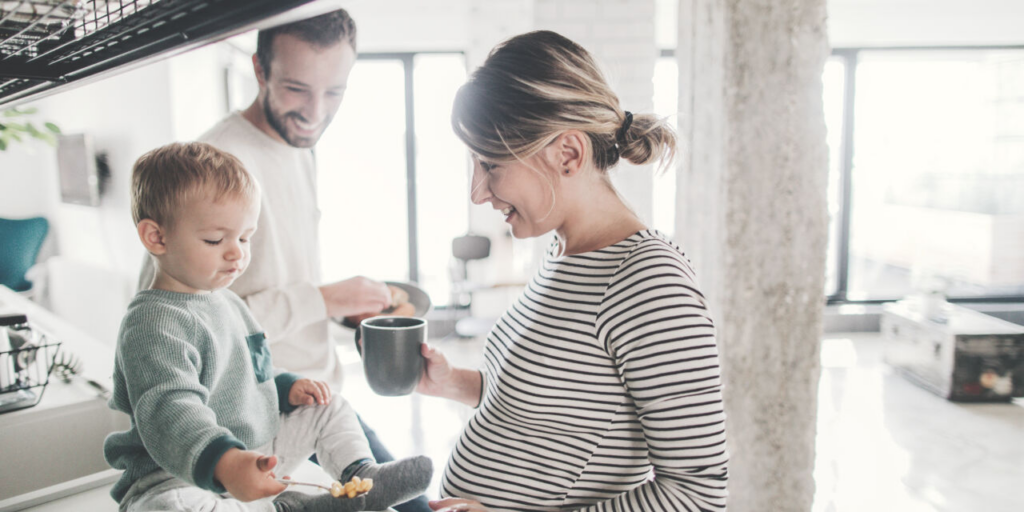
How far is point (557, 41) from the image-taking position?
2.93ft

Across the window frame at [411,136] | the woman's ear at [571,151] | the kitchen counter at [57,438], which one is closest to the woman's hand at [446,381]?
the woman's ear at [571,151]

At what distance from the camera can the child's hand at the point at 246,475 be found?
67 centimetres

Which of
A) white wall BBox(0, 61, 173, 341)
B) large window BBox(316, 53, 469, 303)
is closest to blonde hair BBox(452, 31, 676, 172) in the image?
Answer: white wall BBox(0, 61, 173, 341)

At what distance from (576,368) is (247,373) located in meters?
0.50

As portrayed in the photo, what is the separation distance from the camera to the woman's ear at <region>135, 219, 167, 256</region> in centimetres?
80

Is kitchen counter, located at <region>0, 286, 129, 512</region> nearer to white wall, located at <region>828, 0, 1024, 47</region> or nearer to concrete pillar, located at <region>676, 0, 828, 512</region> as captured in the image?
concrete pillar, located at <region>676, 0, 828, 512</region>

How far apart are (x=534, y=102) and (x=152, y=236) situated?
525 millimetres

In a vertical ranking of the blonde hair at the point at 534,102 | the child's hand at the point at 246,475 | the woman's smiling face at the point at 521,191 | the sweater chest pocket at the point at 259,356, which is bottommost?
the child's hand at the point at 246,475

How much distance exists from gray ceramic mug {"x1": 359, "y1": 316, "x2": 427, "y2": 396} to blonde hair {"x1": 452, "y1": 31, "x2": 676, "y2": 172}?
0.30 meters

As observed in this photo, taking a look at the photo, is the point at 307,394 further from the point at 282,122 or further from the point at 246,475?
the point at 282,122

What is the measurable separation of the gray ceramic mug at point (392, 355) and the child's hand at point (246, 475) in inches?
11.2

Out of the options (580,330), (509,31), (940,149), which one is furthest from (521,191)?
(940,149)

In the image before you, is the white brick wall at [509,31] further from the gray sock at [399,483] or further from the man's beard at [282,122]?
the gray sock at [399,483]

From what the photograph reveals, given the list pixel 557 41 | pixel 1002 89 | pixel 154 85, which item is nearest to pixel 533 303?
pixel 557 41
